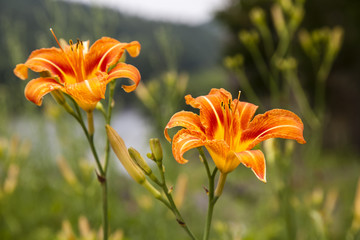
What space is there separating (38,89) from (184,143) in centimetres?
43

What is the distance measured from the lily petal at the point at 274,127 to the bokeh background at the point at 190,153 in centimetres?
83

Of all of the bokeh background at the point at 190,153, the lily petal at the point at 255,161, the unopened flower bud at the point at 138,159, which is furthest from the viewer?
the bokeh background at the point at 190,153

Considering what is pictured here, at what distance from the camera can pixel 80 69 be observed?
1.18 metres

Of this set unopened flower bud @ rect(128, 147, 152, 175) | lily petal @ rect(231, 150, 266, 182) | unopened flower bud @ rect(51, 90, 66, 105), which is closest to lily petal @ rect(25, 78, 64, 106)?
→ unopened flower bud @ rect(51, 90, 66, 105)

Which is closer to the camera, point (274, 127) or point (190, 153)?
point (274, 127)

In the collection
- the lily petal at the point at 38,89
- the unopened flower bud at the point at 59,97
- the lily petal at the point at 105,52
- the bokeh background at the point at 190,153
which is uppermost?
the lily petal at the point at 105,52

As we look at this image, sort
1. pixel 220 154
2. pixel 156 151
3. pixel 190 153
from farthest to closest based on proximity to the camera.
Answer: pixel 190 153 → pixel 156 151 → pixel 220 154

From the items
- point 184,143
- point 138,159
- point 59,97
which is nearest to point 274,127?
Answer: point 184,143

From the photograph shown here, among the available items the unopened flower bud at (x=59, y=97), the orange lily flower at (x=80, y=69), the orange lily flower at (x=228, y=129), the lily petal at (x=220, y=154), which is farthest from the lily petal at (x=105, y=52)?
the lily petal at (x=220, y=154)

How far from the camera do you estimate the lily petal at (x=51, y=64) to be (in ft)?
3.55

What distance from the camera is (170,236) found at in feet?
10.3

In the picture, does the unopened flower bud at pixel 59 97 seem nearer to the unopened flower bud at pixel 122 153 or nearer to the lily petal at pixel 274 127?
the unopened flower bud at pixel 122 153

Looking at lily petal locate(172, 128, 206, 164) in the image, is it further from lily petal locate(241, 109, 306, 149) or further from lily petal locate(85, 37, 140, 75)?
lily petal locate(85, 37, 140, 75)

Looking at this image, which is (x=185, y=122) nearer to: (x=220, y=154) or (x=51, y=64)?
(x=220, y=154)
